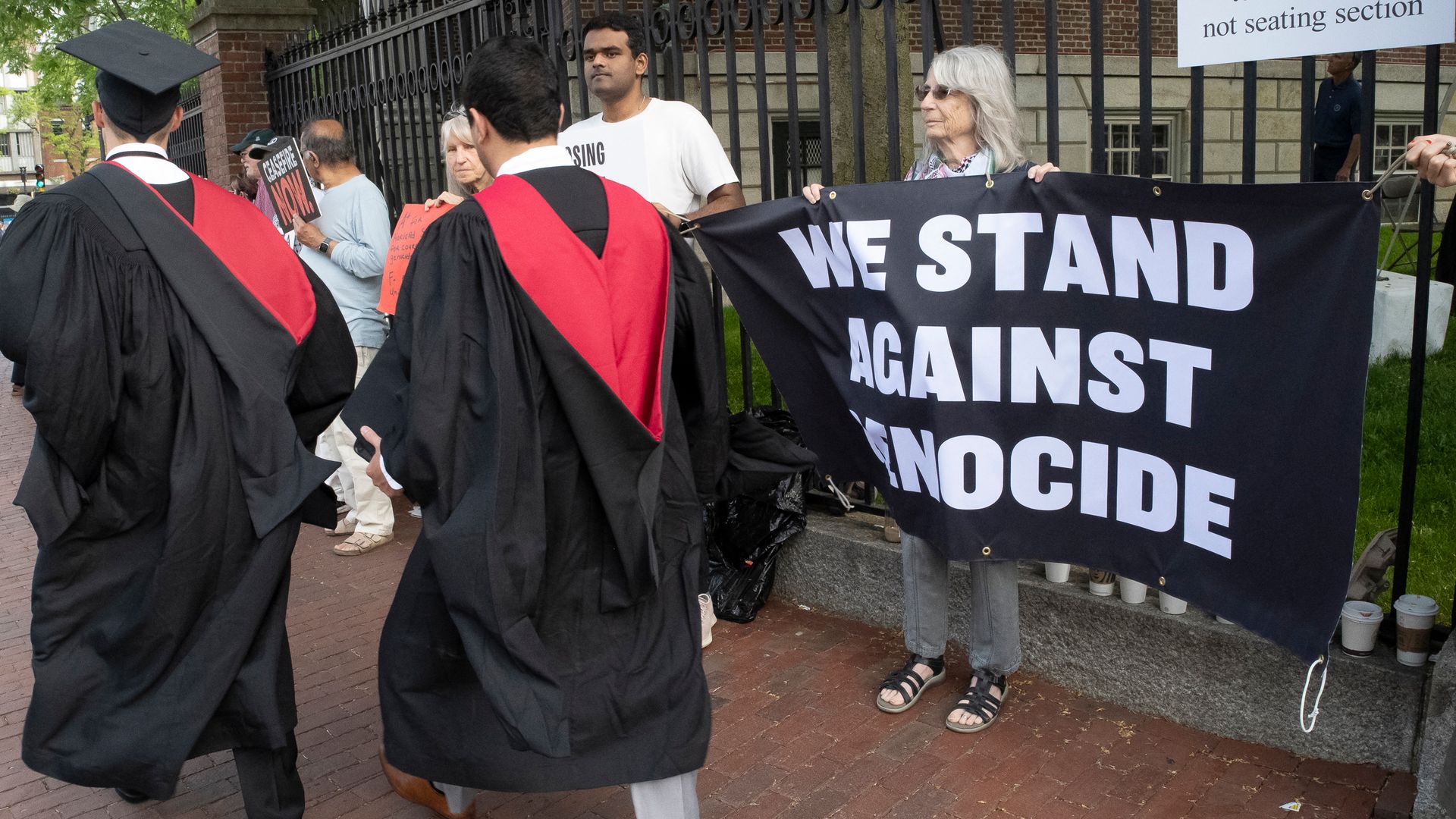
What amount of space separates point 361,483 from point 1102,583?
3839mm

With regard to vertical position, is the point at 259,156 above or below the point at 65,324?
above

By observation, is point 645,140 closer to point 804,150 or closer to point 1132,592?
point 1132,592

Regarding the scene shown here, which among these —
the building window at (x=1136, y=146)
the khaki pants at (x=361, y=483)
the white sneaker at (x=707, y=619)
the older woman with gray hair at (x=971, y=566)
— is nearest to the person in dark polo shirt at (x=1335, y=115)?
the older woman with gray hair at (x=971, y=566)

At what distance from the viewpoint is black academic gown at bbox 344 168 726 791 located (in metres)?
2.69

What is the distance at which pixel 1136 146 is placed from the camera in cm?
1513

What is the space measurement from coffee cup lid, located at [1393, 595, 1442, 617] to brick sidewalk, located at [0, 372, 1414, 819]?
0.46 metres

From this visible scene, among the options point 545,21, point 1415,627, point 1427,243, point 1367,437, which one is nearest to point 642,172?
point 545,21

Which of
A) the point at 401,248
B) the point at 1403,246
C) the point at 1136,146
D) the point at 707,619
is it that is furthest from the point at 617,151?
the point at 1136,146

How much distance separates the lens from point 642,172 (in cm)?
470

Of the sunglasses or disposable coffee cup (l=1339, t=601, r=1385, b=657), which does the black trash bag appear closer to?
the sunglasses

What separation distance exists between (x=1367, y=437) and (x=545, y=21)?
15.0 ft

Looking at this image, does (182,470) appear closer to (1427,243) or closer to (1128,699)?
(1128,699)

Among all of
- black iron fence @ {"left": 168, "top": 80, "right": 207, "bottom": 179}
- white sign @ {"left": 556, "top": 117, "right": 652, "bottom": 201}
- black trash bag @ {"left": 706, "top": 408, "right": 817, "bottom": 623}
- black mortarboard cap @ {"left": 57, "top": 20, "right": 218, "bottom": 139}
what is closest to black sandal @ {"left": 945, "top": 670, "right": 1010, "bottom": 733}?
black trash bag @ {"left": 706, "top": 408, "right": 817, "bottom": 623}

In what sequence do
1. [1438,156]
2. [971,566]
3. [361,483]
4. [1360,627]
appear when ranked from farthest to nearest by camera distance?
[361,483]
[971,566]
[1360,627]
[1438,156]
